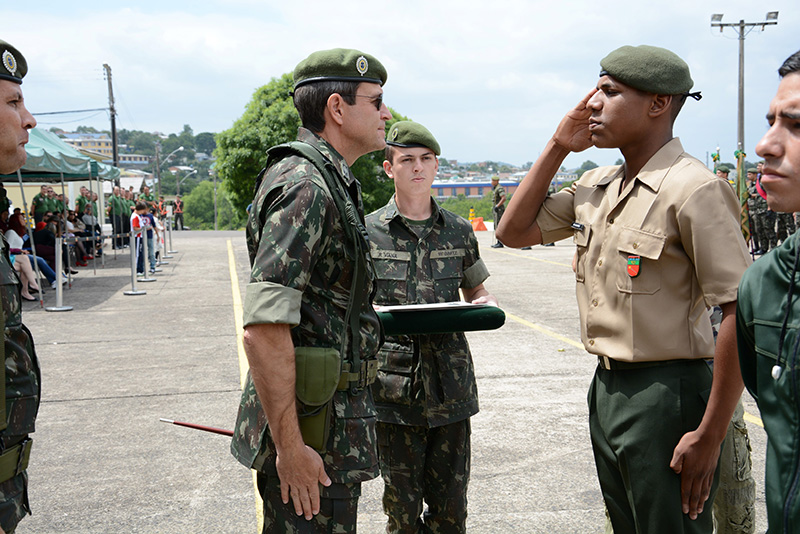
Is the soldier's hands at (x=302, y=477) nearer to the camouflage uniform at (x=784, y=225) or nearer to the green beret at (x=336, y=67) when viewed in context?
the green beret at (x=336, y=67)

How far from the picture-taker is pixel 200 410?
6156 millimetres

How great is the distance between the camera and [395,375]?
3.38m

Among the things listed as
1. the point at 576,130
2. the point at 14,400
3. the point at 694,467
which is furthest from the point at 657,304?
the point at 14,400

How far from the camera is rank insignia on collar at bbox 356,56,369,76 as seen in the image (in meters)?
2.49

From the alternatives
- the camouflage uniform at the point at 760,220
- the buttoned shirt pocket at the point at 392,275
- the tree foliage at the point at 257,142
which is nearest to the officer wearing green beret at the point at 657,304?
the buttoned shirt pocket at the point at 392,275

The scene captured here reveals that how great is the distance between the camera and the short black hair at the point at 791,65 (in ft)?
5.21

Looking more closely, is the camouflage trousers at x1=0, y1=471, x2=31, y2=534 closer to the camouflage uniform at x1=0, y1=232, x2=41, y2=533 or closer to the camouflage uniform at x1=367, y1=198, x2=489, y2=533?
the camouflage uniform at x1=0, y1=232, x2=41, y2=533

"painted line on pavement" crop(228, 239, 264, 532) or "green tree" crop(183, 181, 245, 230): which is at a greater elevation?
"green tree" crop(183, 181, 245, 230)

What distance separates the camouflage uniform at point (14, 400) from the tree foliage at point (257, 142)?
33.1 meters

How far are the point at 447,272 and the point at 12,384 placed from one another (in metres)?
1.96

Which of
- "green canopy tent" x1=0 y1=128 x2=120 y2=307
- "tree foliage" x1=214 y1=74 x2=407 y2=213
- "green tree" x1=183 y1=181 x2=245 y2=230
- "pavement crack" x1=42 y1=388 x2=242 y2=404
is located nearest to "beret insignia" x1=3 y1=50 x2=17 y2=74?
"pavement crack" x1=42 y1=388 x2=242 y2=404

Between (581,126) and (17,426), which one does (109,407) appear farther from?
(581,126)

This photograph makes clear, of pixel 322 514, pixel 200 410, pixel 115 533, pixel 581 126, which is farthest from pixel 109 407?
pixel 581 126

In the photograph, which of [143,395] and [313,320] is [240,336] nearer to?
[143,395]
